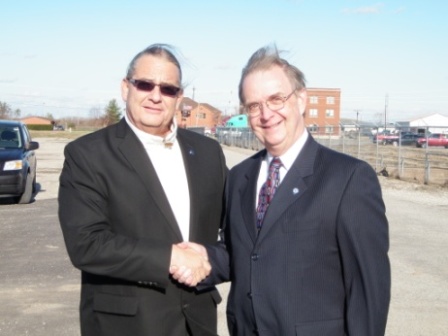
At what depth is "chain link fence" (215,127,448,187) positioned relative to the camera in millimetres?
22719

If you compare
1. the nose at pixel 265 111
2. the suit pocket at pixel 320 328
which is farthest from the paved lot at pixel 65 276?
the nose at pixel 265 111

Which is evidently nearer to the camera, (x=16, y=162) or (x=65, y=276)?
(x=65, y=276)

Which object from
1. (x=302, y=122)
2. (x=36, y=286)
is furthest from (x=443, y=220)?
(x=302, y=122)

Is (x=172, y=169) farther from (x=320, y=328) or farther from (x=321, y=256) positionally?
(x=320, y=328)

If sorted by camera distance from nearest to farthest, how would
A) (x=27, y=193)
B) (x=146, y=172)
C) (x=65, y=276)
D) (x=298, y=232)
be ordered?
(x=298, y=232) < (x=146, y=172) < (x=65, y=276) < (x=27, y=193)

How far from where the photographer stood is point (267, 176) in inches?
113

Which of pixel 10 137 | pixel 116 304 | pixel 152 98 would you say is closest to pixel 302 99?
pixel 152 98

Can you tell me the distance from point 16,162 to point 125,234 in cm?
1180

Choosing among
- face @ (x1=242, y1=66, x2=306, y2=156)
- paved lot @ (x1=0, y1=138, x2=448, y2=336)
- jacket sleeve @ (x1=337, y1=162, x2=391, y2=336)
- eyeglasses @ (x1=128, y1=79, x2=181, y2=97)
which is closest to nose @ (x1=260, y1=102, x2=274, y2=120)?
face @ (x1=242, y1=66, x2=306, y2=156)

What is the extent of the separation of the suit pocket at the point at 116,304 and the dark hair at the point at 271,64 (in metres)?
1.13

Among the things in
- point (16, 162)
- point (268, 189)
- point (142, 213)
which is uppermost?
point (268, 189)

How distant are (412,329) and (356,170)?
3579mm

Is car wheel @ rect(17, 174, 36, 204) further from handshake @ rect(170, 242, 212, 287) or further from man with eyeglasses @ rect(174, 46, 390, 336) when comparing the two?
man with eyeglasses @ rect(174, 46, 390, 336)

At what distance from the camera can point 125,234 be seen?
3037mm
